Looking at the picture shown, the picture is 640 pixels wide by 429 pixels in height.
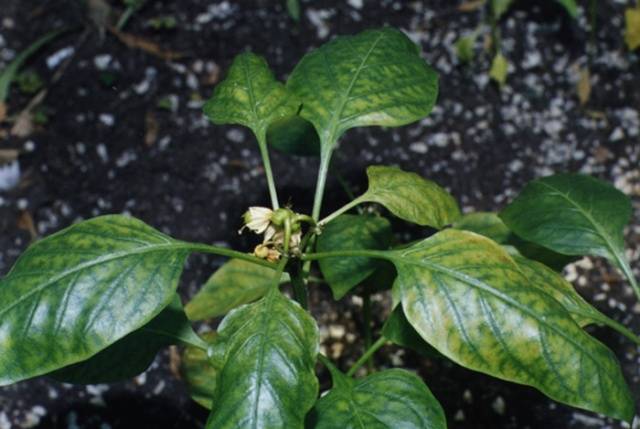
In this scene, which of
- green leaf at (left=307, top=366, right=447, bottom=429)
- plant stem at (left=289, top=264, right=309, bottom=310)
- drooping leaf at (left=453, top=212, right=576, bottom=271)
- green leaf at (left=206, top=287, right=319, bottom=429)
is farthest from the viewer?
drooping leaf at (left=453, top=212, right=576, bottom=271)

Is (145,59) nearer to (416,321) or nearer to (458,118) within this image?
(458,118)

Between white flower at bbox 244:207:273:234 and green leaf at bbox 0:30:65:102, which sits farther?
green leaf at bbox 0:30:65:102

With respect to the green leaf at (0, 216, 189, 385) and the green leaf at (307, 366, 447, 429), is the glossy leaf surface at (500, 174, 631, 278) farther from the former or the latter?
the green leaf at (0, 216, 189, 385)

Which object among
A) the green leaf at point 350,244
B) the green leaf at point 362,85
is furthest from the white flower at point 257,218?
the green leaf at point 350,244

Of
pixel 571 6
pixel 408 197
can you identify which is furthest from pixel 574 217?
pixel 571 6

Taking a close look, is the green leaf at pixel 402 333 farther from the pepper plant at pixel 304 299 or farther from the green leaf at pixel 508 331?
the green leaf at pixel 508 331

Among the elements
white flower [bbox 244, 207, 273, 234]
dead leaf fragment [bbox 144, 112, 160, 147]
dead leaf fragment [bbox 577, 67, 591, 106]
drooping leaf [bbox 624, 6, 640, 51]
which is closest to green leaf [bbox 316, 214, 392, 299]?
white flower [bbox 244, 207, 273, 234]
